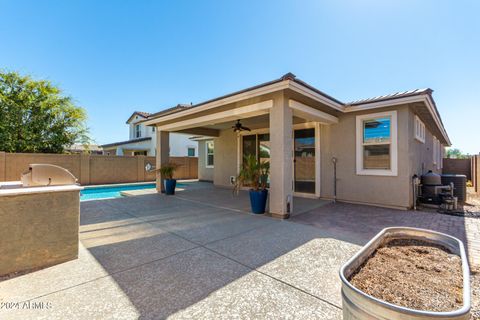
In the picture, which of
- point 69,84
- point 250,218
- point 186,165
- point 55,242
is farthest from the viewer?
point 186,165

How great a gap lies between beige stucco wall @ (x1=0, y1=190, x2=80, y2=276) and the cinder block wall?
30.1 ft

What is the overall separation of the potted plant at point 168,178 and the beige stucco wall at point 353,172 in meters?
5.92

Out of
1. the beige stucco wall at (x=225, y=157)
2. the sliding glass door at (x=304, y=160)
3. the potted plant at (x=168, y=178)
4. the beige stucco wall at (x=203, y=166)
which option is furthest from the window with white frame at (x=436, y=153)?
the potted plant at (x=168, y=178)

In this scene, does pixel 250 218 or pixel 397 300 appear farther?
pixel 250 218

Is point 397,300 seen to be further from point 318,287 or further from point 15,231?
point 15,231

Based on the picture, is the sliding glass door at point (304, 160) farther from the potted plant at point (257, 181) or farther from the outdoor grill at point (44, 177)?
the outdoor grill at point (44, 177)

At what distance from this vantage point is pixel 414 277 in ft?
5.76

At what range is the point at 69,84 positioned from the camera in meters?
14.7

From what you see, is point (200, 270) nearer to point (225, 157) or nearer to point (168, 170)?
point (168, 170)

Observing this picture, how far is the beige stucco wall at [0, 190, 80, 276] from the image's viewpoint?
2670 millimetres

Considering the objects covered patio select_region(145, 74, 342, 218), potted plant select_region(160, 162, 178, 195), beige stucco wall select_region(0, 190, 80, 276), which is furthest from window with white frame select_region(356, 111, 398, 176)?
beige stucco wall select_region(0, 190, 80, 276)

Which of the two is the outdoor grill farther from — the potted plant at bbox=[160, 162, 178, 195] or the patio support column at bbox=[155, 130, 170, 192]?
the patio support column at bbox=[155, 130, 170, 192]

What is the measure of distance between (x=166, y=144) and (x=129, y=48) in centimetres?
509

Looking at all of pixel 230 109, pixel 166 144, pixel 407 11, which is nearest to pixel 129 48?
pixel 166 144
